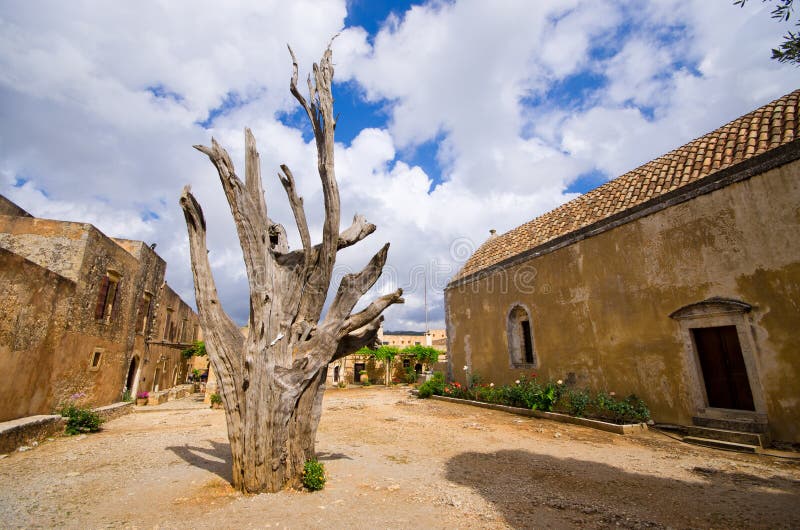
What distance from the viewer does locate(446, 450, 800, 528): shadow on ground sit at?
372 centimetres

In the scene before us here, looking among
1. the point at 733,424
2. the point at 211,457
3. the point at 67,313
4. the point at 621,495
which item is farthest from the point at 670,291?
the point at 67,313

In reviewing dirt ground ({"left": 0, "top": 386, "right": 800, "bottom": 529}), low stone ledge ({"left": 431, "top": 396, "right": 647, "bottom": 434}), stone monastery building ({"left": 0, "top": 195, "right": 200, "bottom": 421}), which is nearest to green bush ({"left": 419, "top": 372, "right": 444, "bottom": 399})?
low stone ledge ({"left": 431, "top": 396, "right": 647, "bottom": 434})

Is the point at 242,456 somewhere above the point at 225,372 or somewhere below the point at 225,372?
below

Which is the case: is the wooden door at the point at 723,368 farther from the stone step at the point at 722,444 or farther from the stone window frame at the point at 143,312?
the stone window frame at the point at 143,312

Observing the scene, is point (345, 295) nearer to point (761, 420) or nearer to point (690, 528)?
point (690, 528)

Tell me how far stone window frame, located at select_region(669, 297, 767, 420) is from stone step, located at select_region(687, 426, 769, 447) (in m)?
0.34

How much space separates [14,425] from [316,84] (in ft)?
30.0

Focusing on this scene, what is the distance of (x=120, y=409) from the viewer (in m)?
12.2

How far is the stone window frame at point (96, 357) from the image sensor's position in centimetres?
1124

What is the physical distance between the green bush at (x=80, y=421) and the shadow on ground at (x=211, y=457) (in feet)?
12.4

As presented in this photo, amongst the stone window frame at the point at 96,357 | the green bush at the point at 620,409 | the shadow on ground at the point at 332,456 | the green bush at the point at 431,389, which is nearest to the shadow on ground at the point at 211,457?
the shadow on ground at the point at 332,456

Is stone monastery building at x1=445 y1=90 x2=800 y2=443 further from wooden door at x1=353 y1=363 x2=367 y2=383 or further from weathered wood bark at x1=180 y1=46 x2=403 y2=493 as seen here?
wooden door at x1=353 y1=363 x2=367 y2=383

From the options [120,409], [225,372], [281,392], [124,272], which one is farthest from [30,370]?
[281,392]

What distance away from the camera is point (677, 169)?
9.23m
